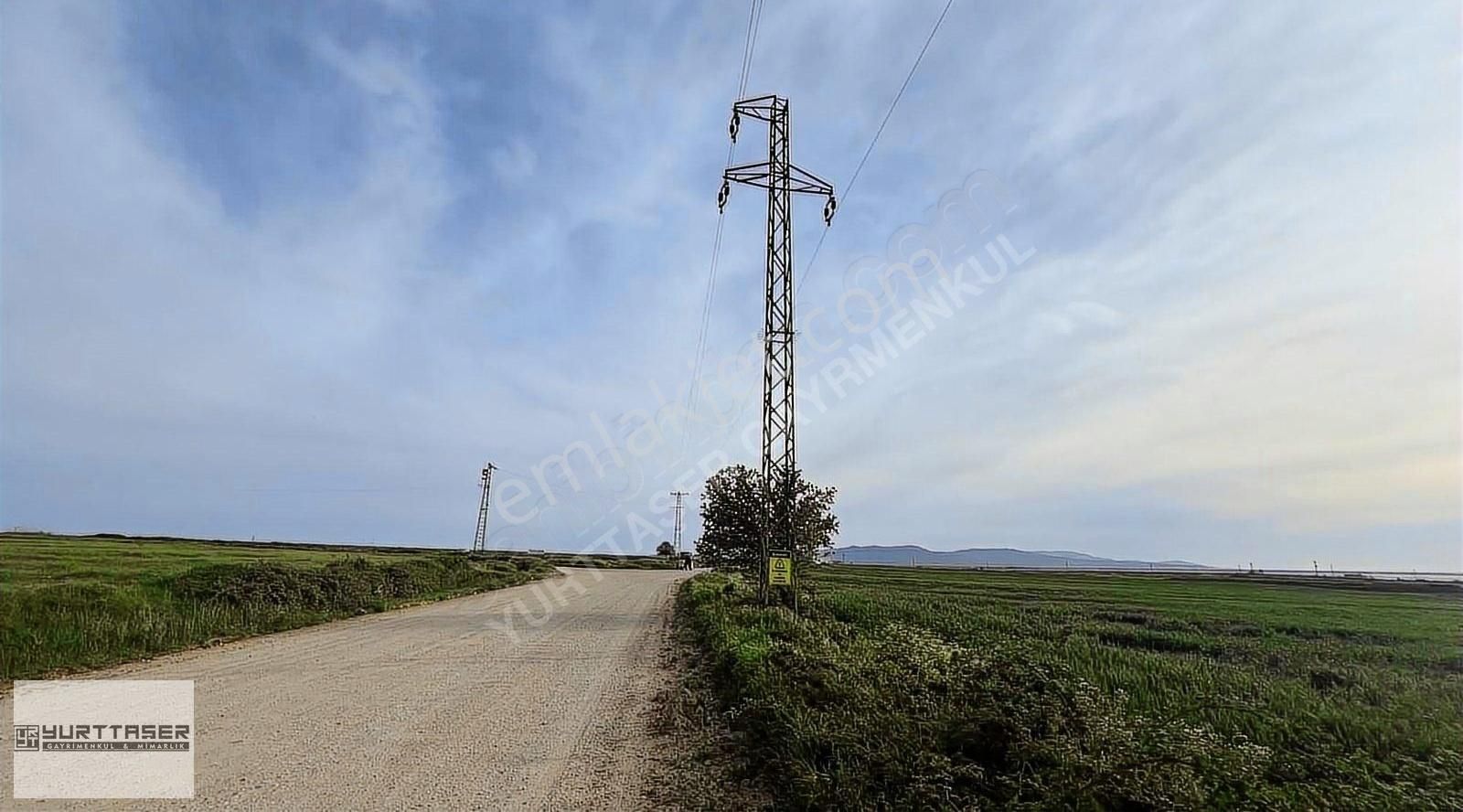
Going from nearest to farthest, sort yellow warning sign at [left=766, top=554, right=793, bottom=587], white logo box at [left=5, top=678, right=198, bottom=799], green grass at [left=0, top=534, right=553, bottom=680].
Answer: white logo box at [left=5, top=678, right=198, bottom=799] → green grass at [left=0, top=534, right=553, bottom=680] → yellow warning sign at [left=766, top=554, right=793, bottom=587]

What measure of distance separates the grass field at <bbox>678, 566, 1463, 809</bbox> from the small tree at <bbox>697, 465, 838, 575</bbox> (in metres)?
7.51

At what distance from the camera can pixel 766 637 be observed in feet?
47.2

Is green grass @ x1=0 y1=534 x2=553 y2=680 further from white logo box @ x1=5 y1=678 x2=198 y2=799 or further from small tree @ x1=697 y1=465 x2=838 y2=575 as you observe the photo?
small tree @ x1=697 y1=465 x2=838 y2=575

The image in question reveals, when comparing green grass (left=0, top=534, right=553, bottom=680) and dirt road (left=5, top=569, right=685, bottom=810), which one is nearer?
dirt road (left=5, top=569, right=685, bottom=810)

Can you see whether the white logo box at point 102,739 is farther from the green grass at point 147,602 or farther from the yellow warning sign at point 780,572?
the yellow warning sign at point 780,572

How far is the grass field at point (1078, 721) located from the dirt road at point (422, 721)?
146 cm

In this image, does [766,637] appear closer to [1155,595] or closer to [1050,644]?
[1050,644]

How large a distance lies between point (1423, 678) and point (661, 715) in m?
11.0

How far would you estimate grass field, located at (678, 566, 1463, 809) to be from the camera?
18.6 ft

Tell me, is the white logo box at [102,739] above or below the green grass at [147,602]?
above

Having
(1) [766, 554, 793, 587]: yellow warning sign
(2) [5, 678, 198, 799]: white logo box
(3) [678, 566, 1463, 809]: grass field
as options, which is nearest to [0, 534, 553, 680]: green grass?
(2) [5, 678, 198, 799]: white logo box

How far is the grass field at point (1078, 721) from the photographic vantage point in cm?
568

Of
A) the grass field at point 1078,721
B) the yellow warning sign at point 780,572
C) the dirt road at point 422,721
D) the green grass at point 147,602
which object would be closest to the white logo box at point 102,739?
the dirt road at point 422,721

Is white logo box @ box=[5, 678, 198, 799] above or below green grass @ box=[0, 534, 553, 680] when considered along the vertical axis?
above
